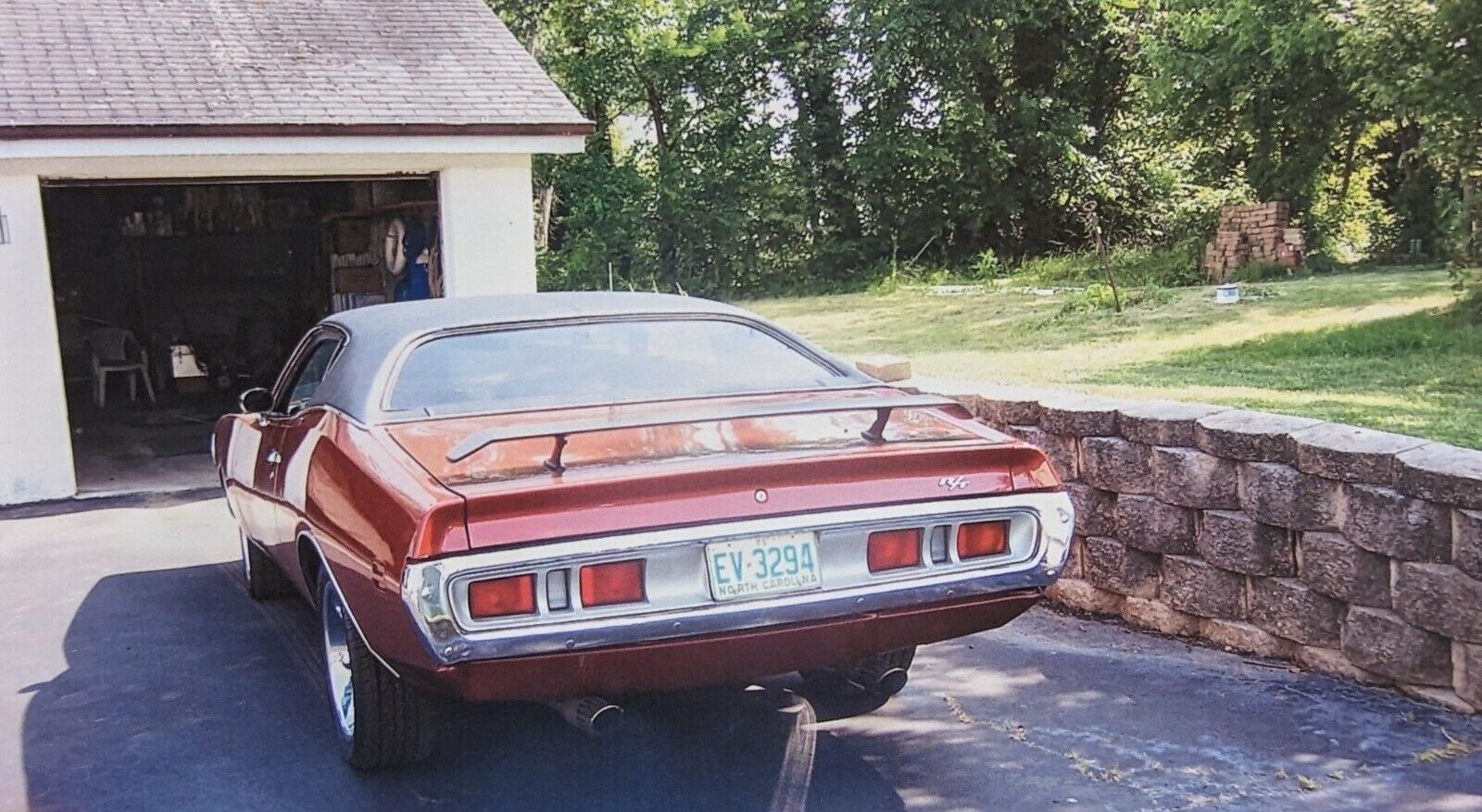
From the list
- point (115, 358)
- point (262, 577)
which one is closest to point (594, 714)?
point (262, 577)

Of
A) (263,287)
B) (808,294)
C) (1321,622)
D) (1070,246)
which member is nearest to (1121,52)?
(1070,246)

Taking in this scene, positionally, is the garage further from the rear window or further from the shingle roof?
the rear window

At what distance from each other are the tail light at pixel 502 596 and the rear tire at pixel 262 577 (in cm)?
326

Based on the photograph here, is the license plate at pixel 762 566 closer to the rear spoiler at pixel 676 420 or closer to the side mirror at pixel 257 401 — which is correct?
the rear spoiler at pixel 676 420

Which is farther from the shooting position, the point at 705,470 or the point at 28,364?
the point at 28,364

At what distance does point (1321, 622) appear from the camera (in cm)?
449

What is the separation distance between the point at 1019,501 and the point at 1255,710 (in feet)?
4.51

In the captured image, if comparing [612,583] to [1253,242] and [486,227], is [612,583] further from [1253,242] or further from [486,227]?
[1253,242]

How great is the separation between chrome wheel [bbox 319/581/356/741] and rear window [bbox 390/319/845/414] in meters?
0.72

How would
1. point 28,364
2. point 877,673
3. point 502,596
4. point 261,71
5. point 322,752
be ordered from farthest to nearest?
1. point 261,71
2. point 28,364
3. point 877,673
4. point 322,752
5. point 502,596

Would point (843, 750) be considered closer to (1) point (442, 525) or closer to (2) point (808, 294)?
(1) point (442, 525)

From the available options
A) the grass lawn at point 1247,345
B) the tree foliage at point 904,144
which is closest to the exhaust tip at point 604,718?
the grass lawn at point 1247,345

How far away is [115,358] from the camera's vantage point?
15.6 m

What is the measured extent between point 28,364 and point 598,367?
662cm
